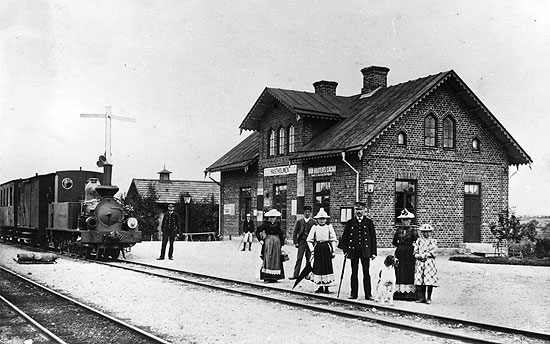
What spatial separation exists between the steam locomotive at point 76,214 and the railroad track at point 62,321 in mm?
6796

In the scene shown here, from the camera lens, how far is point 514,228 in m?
21.1

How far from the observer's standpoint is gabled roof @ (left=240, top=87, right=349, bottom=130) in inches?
1002

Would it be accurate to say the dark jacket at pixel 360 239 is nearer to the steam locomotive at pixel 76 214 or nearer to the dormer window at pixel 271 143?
the steam locomotive at pixel 76 214

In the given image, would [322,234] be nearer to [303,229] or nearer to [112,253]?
[303,229]

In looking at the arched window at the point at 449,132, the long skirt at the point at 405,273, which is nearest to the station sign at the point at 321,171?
the arched window at the point at 449,132

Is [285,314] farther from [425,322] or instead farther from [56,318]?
[56,318]

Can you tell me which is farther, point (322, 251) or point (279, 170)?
point (279, 170)

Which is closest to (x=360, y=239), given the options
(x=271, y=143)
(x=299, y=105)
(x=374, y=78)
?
(x=299, y=105)

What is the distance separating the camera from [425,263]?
11.0m

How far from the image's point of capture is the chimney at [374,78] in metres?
27.8

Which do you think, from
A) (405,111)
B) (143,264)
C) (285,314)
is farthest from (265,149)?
(285,314)

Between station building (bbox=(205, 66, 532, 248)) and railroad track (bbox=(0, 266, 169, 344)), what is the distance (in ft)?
39.3

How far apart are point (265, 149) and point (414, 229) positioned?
17.0 metres

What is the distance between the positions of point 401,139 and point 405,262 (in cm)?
1192
